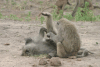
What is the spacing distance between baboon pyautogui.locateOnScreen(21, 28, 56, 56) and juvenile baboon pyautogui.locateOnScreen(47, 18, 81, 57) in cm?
29

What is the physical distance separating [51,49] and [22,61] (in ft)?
2.90

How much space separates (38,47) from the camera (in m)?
3.99

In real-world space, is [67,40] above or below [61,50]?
above

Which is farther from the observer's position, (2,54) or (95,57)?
(2,54)

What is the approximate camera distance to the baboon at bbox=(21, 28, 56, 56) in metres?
3.94

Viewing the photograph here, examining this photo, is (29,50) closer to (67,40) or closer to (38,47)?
(38,47)

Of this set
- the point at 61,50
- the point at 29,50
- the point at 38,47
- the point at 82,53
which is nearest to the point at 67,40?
the point at 61,50

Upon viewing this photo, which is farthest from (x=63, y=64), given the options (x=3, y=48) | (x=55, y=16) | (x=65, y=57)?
(x=55, y=16)

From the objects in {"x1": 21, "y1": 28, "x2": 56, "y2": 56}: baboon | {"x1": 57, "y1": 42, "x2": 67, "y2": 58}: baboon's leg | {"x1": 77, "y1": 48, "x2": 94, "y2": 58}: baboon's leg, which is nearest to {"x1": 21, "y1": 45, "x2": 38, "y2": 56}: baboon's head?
{"x1": 21, "y1": 28, "x2": 56, "y2": 56}: baboon

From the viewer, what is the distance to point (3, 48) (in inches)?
185

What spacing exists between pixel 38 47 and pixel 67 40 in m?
0.78

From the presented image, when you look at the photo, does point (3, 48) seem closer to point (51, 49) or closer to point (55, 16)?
point (51, 49)

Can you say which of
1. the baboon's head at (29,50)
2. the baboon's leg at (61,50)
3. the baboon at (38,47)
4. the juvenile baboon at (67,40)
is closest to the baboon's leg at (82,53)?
the juvenile baboon at (67,40)

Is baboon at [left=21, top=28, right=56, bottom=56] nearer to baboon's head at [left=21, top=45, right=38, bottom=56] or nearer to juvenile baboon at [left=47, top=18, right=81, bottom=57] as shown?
baboon's head at [left=21, top=45, right=38, bottom=56]
